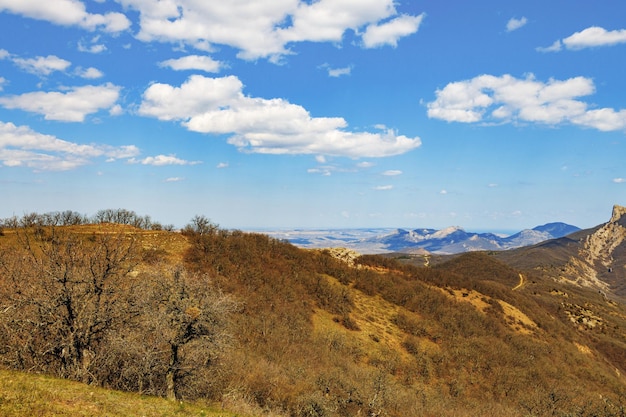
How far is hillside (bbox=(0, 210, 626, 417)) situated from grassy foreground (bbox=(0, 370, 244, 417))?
5.27 ft

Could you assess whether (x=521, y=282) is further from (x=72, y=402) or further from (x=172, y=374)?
(x=72, y=402)

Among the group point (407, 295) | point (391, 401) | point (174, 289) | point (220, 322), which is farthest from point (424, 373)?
point (174, 289)

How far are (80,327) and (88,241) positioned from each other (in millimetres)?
23549

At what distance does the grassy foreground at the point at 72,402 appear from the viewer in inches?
549

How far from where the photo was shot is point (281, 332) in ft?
115

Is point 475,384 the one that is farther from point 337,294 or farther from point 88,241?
point 88,241

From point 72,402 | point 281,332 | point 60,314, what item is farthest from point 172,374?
point 281,332

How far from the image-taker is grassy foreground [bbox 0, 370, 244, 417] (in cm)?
1394

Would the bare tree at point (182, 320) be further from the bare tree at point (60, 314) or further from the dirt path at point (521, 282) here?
the dirt path at point (521, 282)

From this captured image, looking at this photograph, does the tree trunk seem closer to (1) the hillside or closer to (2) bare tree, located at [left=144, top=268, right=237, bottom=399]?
(2) bare tree, located at [left=144, top=268, right=237, bottom=399]

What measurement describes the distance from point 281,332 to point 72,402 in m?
21.4

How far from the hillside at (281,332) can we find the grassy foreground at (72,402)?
1.61 meters

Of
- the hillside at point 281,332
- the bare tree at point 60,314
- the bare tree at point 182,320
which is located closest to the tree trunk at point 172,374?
the bare tree at point 182,320

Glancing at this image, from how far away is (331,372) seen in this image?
1095 inches
